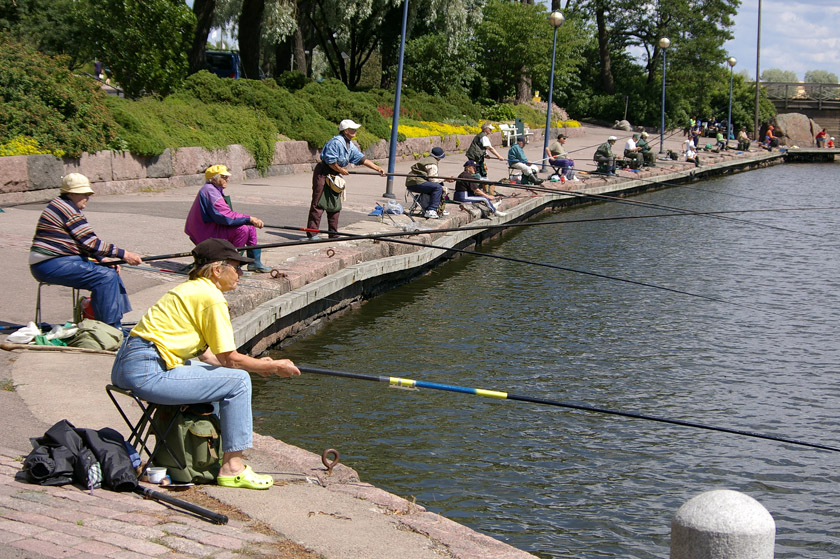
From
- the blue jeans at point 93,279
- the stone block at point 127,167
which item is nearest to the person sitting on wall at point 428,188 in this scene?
the stone block at point 127,167

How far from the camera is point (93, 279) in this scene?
7.95 m

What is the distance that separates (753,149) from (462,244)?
36.4 metres

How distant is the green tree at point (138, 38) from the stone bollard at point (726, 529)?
1849 cm

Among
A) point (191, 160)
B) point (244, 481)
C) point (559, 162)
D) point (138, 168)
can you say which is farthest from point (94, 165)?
point (559, 162)

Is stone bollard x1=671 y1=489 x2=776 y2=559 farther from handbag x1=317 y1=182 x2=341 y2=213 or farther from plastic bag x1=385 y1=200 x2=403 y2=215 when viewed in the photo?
plastic bag x1=385 y1=200 x2=403 y2=215

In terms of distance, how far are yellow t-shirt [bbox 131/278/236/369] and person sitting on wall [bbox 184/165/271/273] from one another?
4.83 m

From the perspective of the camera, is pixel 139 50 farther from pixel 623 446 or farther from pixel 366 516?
pixel 366 516

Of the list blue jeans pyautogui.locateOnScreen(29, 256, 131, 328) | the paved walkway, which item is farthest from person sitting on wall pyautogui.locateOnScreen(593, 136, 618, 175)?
blue jeans pyautogui.locateOnScreen(29, 256, 131, 328)

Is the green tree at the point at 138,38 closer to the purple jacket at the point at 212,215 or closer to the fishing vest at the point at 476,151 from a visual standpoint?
the fishing vest at the point at 476,151

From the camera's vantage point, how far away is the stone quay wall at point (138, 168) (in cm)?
1397

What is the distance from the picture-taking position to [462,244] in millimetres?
17688

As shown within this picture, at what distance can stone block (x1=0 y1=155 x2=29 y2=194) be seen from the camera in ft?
44.9

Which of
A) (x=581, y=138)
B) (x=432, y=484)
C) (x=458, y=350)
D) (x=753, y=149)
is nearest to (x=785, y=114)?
(x=753, y=149)

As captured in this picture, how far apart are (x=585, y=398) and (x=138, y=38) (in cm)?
1426
